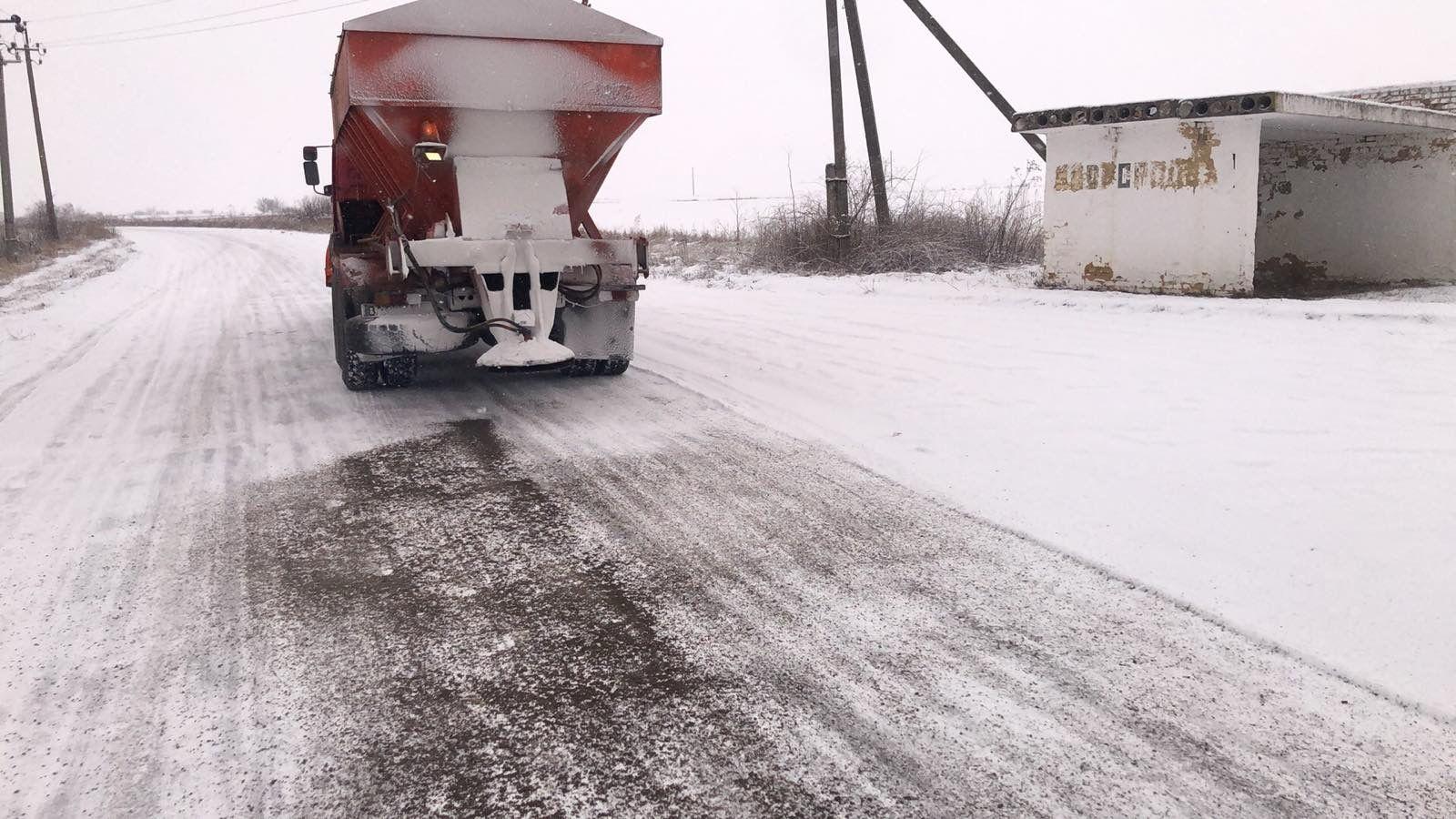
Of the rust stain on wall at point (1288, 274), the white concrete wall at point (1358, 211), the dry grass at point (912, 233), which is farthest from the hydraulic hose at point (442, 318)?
the white concrete wall at point (1358, 211)

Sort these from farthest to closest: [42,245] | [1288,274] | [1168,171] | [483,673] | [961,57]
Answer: [42,245], [961,57], [1288,274], [1168,171], [483,673]

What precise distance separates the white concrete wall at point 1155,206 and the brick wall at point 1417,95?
4.27 metres

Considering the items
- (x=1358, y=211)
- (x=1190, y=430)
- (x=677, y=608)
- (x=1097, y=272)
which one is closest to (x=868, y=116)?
(x=1097, y=272)

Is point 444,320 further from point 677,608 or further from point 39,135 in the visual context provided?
point 39,135

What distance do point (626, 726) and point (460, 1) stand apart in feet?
18.1

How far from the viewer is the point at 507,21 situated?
20.9ft

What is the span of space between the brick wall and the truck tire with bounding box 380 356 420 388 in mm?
13479

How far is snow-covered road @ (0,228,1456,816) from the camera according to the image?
236 centimetres

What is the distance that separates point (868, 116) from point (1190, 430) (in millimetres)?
11765

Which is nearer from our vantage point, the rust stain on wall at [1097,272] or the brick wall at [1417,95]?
the rust stain on wall at [1097,272]

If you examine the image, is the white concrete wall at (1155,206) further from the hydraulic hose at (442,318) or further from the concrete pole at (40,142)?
the concrete pole at (40,142)

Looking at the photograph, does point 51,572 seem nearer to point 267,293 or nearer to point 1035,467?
point 1035,467

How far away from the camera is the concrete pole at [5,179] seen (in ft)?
87.5

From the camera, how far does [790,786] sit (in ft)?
7.56
